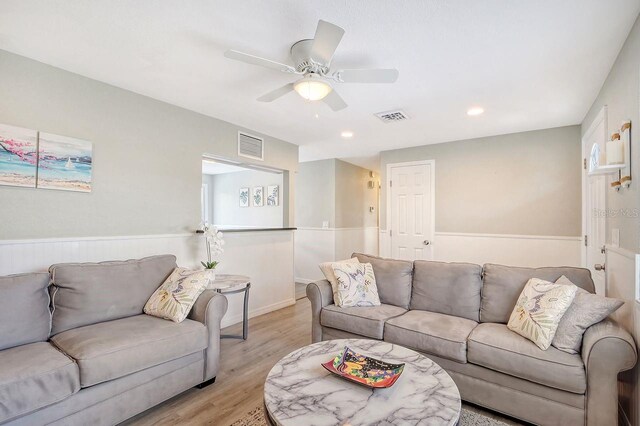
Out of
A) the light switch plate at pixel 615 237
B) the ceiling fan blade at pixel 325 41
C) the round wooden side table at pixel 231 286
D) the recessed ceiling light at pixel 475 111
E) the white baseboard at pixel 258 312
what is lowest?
the white baseboard at pixel 258 312

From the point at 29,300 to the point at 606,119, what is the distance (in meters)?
4.35

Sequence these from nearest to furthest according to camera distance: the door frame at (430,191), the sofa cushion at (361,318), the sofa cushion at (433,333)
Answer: the sofa cushion at (433,333), the sofa cushion at (361,318), the door frame at (430,191)

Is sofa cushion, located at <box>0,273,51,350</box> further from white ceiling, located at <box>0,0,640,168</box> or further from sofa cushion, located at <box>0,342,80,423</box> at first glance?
white ceiling, located at <box>0,0,640,168</box>

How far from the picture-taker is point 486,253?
4238 mm

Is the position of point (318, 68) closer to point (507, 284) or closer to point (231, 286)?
point (231, 286)

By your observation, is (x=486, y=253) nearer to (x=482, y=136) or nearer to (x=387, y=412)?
(x=482, y=136)

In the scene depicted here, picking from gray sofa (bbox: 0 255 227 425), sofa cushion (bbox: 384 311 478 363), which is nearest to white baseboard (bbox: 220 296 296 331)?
gray sofa (bbox: 0 255 227 425)

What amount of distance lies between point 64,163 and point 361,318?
2666 mm

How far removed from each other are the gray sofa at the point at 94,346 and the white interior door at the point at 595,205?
10.7ft

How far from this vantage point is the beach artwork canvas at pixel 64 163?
231 cm

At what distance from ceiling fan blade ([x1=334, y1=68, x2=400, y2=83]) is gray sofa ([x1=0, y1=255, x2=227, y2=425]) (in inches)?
72.4

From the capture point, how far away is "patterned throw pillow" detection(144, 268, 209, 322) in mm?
2262

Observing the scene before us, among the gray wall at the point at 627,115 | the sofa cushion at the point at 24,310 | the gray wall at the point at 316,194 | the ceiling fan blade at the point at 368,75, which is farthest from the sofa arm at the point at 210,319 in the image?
the gray wall at the point at 316,194

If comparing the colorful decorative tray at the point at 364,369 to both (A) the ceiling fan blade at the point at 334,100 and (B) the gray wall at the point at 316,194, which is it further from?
(B) the gray wall at the point at 316,194
